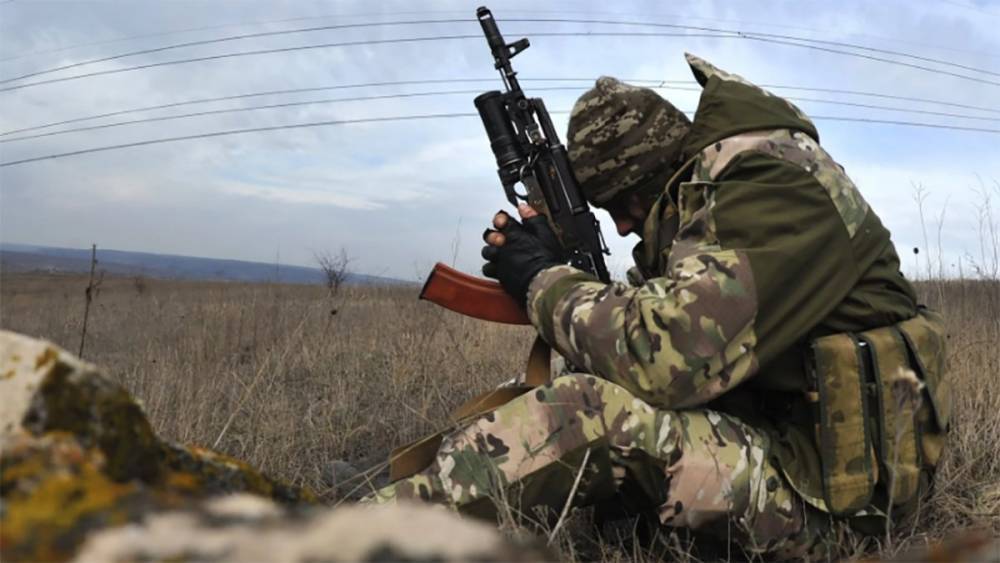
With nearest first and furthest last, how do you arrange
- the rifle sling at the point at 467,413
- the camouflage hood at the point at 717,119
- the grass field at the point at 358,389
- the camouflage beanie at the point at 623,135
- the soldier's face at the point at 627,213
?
1. the rifle sling at the point at 467,413
2. the camouflage hood at the point at 717,119
3. the camouflage beanie at the point at 623,135
4. the soldier's face at the point at 627,213
5. the grass field at the point at 358,389

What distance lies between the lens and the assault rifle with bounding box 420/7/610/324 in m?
2.84

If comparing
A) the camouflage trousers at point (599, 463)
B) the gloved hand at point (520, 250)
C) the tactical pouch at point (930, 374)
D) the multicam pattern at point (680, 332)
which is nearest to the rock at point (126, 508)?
the camouflage trousers at point (599, 463)

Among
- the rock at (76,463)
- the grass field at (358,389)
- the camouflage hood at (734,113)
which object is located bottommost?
the grass field at (358,389)

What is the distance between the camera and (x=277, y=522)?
639 millimetres

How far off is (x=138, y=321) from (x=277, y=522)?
33.4 ft

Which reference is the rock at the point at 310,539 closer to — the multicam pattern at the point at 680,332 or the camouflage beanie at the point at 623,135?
the multicam pattern at the point at 680,332

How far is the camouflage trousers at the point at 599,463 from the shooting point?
7.03 feet

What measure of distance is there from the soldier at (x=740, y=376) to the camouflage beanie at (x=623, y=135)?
0.18 metres

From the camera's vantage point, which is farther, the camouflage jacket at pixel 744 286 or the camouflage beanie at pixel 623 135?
the camouflage beanie at pixel 623 135

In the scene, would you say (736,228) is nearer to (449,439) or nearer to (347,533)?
(449,439)

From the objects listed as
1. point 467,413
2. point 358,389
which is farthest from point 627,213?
point 358,389

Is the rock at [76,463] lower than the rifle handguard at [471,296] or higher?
lower

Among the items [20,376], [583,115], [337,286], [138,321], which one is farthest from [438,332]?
[337,286]

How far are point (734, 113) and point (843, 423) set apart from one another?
0.90 metres
